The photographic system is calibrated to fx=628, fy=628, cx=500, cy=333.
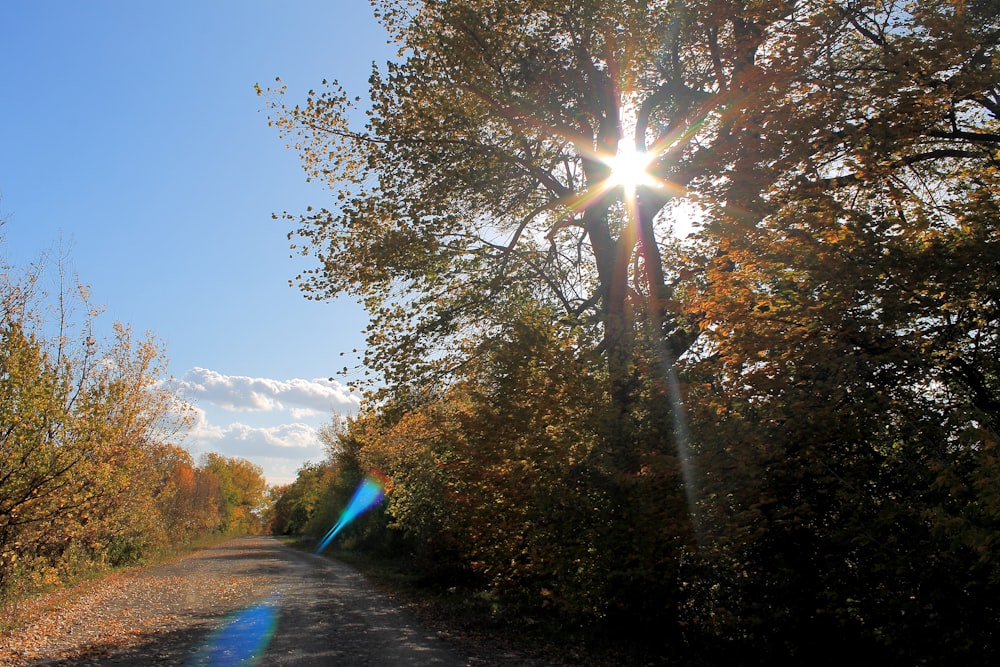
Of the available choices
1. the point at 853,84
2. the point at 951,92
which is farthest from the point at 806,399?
the point at 853,84

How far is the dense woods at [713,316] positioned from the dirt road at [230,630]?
2.58 metres

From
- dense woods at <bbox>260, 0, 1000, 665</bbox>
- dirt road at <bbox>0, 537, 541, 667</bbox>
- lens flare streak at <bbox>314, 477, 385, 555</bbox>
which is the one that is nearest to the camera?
dense woods at <bbox>260, 0, 1000, 665</bbox>

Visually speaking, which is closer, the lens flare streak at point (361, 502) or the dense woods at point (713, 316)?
the dense woods at point (713, 316)

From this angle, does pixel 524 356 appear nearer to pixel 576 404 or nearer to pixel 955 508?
pixel 576 404

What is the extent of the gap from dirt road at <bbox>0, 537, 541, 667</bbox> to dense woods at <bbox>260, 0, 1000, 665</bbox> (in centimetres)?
258

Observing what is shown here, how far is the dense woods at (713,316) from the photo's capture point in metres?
6.12

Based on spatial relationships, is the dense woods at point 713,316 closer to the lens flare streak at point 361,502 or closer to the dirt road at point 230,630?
the dirt road at point 230,630

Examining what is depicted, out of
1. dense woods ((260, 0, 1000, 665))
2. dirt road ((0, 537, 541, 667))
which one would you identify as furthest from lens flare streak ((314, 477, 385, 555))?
dense woods ((260, 0, 1000, 665))

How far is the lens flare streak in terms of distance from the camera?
36.0 meters

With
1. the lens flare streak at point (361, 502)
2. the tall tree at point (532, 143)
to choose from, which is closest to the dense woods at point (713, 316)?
the tall tree at point (532, 143)

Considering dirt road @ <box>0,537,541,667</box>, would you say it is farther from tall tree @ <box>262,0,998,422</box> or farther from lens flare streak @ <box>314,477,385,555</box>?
lens flare streak @ <box>314,477,385,555</box>

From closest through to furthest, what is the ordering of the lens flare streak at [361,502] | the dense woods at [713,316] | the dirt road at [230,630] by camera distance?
the dense woods at [713,316], the dirt road at [230,630], the lens flare streak at [361,502]

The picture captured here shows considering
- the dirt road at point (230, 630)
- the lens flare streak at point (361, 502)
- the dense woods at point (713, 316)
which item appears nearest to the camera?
the dense woods at point (713, 316)

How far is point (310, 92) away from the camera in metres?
14.0
